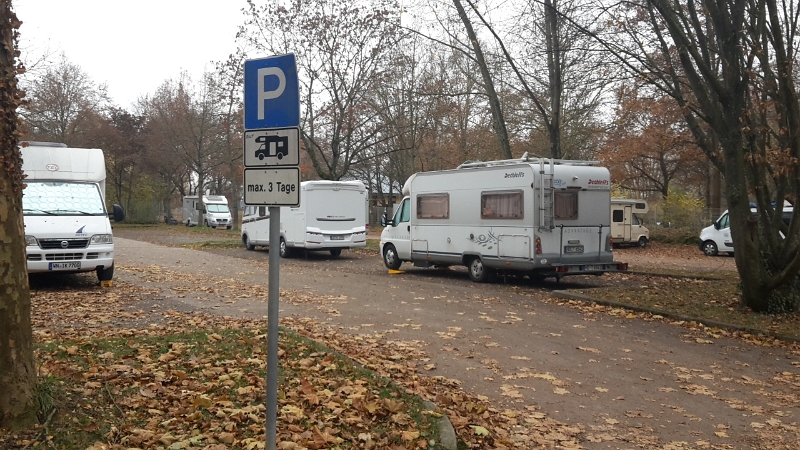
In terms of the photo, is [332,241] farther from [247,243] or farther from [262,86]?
[262,86]

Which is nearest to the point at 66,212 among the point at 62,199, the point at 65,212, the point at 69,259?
the point at 65,212

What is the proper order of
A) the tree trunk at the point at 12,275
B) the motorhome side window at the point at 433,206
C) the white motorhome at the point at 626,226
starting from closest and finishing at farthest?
the tree trunk at the point at 12,275
the motorhome side window at the point at 433,206
the white motorhome at the point at 626,226

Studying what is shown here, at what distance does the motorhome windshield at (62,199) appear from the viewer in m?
13.9

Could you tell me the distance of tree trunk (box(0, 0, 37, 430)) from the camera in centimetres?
468

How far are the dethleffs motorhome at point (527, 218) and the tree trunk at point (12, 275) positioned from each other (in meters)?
11.8

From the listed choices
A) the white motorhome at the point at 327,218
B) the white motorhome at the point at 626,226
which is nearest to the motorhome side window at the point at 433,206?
the white motorhome at the point at 327,218

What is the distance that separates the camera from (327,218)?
23.7 metres

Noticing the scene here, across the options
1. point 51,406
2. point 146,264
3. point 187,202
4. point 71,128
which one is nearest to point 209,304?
point 51,406

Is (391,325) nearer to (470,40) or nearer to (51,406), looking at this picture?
(51,406)

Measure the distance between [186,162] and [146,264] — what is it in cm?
3395

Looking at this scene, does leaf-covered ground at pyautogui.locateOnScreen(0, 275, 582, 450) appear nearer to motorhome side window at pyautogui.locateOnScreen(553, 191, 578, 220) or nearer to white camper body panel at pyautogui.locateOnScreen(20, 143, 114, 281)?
white camper body panel at pyautogui.locateOnScreen(20, 143, 114, 281)

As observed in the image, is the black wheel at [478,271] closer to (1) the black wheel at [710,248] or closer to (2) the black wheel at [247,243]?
(2) the black wheel at [247,243]

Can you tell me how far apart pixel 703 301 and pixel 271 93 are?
10.9 m

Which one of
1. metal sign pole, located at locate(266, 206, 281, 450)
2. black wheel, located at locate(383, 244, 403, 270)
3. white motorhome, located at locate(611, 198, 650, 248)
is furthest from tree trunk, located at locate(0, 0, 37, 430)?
white motorhome, located at locate(611, 198, 650, 248)
